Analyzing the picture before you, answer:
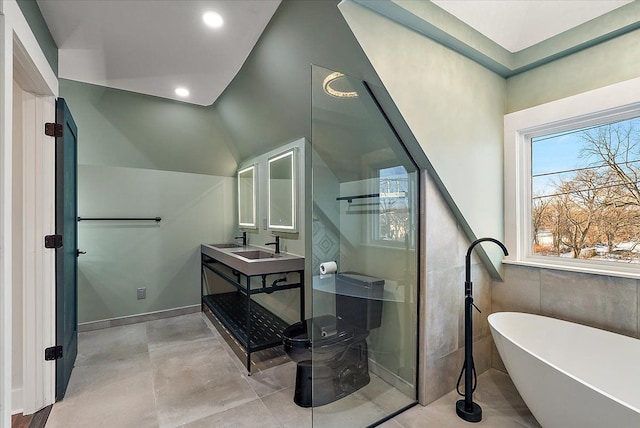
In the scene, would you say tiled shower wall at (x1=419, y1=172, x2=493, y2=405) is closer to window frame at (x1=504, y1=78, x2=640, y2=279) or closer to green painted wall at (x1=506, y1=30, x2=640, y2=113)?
window frame at (x1=504, y1=78, x2=640, y2=279)

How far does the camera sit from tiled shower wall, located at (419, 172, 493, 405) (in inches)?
78.6

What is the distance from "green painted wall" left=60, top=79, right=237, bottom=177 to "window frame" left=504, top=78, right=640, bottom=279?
3178 mm

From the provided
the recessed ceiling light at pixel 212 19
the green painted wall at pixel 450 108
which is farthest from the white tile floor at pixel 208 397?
the recessed ceiling light at pixel 212 19

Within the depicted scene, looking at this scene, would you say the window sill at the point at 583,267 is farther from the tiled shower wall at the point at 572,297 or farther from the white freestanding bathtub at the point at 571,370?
the white freestanding bathtub at the point at 571,370

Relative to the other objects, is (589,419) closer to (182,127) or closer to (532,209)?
(532,209)

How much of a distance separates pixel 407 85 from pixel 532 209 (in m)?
1.55

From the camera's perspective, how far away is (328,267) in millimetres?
1758

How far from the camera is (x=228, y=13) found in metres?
1.83

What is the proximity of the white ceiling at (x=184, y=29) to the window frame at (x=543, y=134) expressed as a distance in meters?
0.51

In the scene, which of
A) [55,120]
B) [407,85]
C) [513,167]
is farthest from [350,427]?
[55,120]

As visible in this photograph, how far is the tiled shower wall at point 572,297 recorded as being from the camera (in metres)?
1.83

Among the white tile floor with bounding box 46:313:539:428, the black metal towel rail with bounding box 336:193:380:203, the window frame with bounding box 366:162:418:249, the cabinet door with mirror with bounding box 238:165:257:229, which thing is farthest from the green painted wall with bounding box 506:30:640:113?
the cabinet door with mirror with bounding box 238:165:257:229

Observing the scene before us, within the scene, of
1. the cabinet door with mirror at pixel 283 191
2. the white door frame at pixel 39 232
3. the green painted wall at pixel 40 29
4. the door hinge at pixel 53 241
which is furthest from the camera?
the cabinet door with mirror at pixel 283 191

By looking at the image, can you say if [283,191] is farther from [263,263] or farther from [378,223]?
[378,223]
